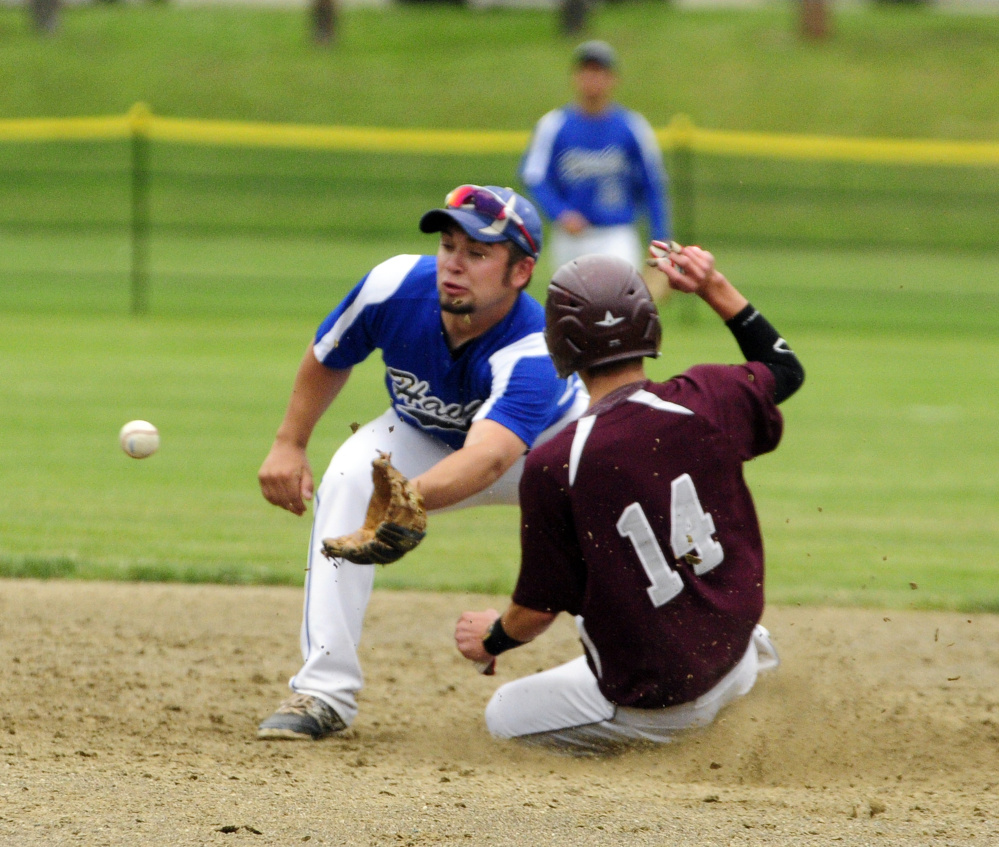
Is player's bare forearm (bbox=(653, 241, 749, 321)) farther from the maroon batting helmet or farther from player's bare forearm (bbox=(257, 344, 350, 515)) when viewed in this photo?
player's bare forearm (bbox=(257, 344, 350, 515))

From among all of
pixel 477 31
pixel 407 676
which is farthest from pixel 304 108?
pixel 407 676

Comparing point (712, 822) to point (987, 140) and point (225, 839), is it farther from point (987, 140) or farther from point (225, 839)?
point (987, 140)

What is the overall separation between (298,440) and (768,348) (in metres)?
1.65

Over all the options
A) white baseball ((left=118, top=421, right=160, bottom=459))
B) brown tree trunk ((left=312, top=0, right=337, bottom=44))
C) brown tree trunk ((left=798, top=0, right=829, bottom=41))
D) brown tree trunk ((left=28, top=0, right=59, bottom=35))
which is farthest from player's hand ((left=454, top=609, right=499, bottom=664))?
brown tree trunk ((left=28, top=0, right=59, bottom=35))

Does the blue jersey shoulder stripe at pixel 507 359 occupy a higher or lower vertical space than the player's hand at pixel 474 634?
higher

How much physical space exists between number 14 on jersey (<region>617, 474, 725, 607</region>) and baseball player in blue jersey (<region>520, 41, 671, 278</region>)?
7461 mm

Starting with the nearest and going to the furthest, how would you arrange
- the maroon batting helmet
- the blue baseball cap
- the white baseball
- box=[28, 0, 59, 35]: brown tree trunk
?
the maroon batting helmet
the blue baseball cap
the white baseball
box=[28, 0, 59, 35]: brown tree trunk

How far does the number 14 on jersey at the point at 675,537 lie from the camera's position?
3.79m

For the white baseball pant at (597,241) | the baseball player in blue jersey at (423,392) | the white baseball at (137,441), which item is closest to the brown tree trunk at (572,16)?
the white baseball pant at (597,241)

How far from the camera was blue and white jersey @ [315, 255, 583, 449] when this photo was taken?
4.43 metres

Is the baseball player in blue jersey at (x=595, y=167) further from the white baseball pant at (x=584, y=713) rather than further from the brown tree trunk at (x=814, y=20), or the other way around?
the brown tree trunk at (x=814, y=20)

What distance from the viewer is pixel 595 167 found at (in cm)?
1127

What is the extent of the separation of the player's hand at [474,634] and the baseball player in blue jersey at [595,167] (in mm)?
7303

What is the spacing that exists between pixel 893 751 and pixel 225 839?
2.15 meters
